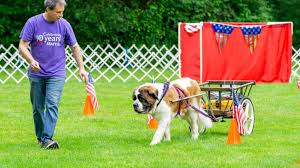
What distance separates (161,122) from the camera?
30.0 ft

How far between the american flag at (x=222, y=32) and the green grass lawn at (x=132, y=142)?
5.83 m

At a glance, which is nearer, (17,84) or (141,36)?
(17,84)

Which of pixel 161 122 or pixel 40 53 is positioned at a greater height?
pixel 40 53

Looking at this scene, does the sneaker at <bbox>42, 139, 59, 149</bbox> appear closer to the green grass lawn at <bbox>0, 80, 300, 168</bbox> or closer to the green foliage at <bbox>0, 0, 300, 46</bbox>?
the green grass lawn at <bbox>0, 80, 300, 168</bbox>

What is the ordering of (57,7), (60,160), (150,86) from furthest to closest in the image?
(150,86) < (57,7) < (60,160)

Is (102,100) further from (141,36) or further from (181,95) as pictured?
(141,36)

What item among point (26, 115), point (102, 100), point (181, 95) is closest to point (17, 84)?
point (102, 100)

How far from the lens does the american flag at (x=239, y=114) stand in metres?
9.31

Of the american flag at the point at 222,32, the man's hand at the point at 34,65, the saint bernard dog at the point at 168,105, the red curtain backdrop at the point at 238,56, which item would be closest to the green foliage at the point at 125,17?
the red curtain backdrop at the point at 238,56

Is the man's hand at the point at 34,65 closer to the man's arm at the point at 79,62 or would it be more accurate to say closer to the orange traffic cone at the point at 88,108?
the man's arm at the point at 79,62

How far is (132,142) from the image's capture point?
9.35m

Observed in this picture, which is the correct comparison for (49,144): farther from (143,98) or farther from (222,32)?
(222,32)

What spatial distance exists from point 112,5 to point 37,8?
3.36 m

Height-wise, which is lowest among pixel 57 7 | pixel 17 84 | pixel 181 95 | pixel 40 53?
pixel 17 84
